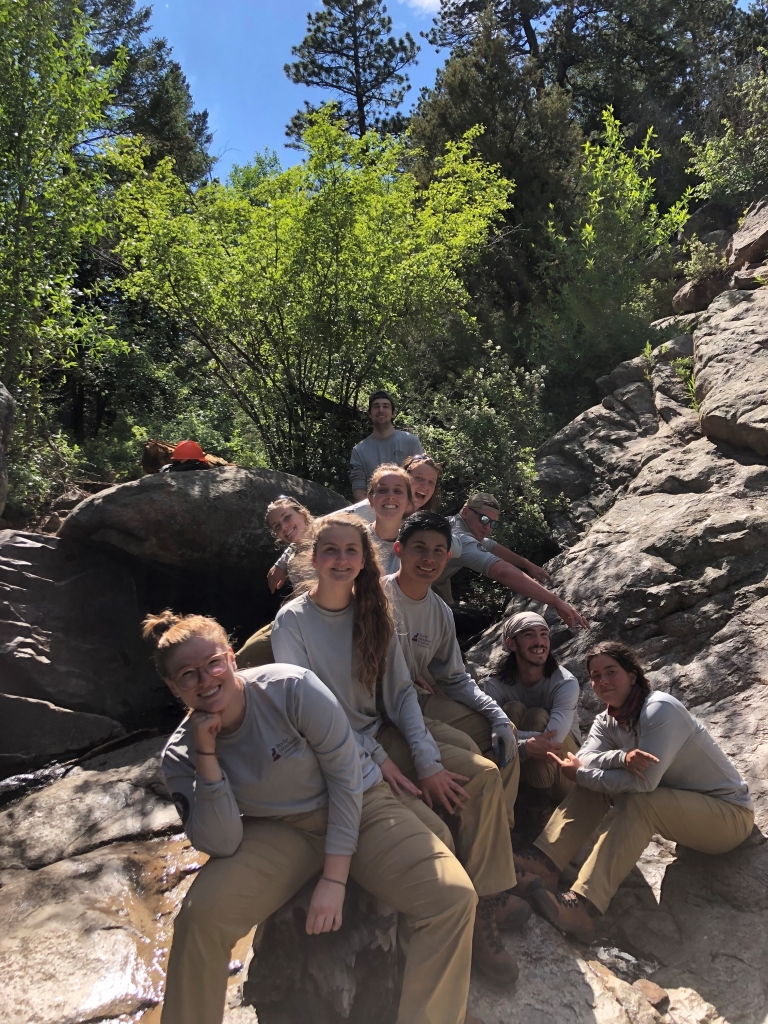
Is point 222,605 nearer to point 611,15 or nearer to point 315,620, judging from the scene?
point 315,620

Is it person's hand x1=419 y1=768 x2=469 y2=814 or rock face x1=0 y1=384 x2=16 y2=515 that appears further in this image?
rock face x1=0 y1=384 x2=16 y2=515

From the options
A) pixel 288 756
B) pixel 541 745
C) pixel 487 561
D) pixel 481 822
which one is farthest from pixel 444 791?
pixel 487 561

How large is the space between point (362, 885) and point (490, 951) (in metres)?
0.60

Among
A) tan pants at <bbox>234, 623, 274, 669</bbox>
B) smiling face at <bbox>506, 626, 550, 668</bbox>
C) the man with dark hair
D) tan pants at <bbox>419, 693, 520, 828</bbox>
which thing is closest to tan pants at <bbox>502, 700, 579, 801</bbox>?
smiling face at <bbox>506, 626, 550, 668</bbox>

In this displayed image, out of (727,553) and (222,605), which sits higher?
(727,553)

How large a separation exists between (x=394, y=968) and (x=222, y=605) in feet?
13.1

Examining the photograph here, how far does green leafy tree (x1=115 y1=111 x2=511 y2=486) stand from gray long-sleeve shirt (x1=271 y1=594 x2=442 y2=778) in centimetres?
532

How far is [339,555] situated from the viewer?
2588 mm

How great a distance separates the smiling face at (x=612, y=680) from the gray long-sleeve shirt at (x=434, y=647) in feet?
1.44

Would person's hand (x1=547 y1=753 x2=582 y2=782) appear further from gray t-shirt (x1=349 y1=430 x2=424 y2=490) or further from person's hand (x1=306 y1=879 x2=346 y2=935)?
gray t-shirt (x1=349 y1=430 x2=424 y2=490)

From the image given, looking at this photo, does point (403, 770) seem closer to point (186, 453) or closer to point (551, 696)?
point (551, 696)

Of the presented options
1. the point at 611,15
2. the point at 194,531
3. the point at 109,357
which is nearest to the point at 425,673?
the point at 194,531

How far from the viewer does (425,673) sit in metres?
3.16

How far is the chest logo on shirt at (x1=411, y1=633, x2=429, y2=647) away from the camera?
120 inches
